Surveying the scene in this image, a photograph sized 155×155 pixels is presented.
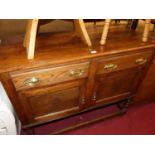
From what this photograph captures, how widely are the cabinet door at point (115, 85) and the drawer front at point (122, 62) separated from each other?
5 cm

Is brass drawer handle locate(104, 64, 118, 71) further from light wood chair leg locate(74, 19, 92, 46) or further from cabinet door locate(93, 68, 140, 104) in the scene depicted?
light wood chair leg locate(74, 19, 92, 46)

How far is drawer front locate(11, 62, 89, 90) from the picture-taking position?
79cm

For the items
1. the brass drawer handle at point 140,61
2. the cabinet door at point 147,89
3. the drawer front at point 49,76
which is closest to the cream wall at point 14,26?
the drawer front at point 49,76

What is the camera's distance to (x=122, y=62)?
3.33ft

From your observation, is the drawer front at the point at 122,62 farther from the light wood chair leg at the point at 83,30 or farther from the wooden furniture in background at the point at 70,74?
the light wood chair leg at the point at 83,30

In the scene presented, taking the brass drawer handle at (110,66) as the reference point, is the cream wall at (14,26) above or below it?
above

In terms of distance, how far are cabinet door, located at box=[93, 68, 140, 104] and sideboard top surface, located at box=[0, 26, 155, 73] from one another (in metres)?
0.21

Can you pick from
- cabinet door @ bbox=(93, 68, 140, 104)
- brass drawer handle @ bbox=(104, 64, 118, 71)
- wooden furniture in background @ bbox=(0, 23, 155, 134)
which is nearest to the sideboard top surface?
wooden furniture in background @ bbox=(0, 23, 155, 134)

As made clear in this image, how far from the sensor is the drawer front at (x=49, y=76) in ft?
2.60
